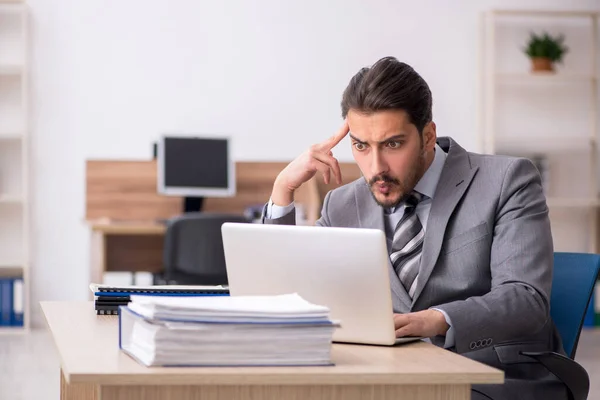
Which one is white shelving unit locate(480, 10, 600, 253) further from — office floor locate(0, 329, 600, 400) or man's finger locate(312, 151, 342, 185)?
man's finger locate(312, 151, 342, 185)

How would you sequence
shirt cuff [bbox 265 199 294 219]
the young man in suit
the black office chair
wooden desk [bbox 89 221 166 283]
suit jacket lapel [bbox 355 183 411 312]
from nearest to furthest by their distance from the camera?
1. the young man in suit
2. suit jacket lapel [bbox 355 183 411 312]
3. shirt cuff [bbox 265 199 294 219]
4. the black office chair
5. wooden desk [bbox 89 221 166 283]

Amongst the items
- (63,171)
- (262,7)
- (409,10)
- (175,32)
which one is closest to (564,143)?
(409,10)

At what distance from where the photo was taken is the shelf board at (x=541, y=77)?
6.36 meters

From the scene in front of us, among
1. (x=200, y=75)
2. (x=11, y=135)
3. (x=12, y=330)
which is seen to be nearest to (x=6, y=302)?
(x=12, y=330)

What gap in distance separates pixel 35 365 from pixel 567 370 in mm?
3414

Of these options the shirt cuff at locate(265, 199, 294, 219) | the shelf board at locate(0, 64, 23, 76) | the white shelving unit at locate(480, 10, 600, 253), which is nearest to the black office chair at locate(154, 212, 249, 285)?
the shelf board at locate(0, 64, 23, 76)

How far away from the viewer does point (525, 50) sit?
648cm

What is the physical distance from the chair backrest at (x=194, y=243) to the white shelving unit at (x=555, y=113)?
243 centimetres

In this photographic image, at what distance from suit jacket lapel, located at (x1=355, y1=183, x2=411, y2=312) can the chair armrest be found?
10.0 inches

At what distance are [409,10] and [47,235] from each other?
286 centimetres

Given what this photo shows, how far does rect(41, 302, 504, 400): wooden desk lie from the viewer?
1.21 m

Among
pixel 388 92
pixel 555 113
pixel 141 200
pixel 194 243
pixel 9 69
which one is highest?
pixel 9 69

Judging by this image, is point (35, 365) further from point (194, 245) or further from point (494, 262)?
point (494, 262)

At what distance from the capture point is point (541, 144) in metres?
6.65
